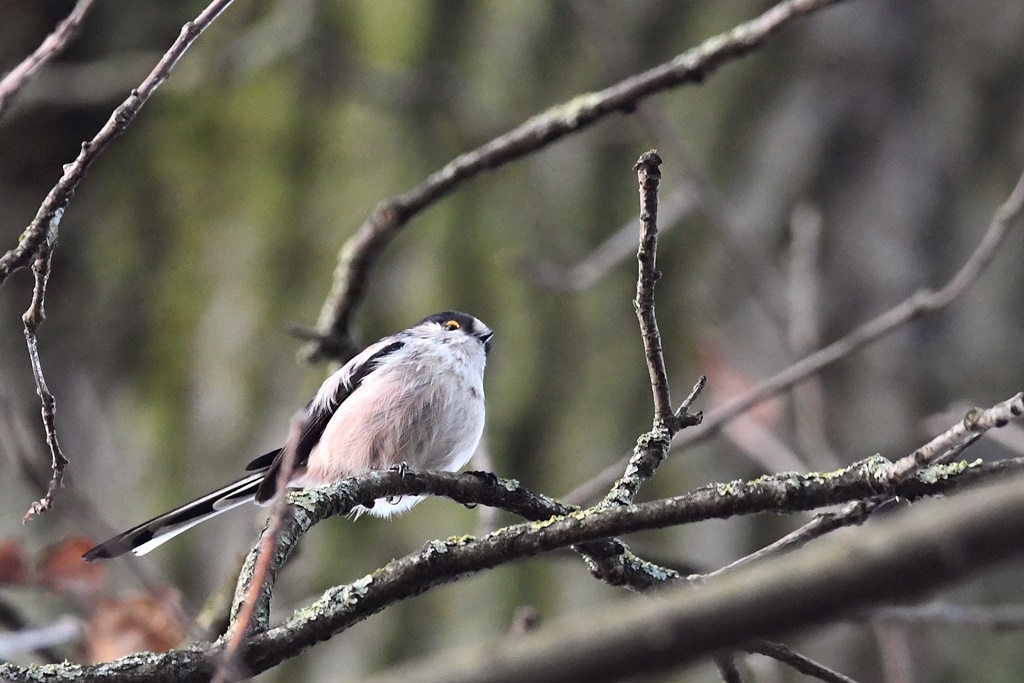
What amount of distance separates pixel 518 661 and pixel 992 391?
3.94 meters

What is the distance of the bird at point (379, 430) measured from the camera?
293 centimetres

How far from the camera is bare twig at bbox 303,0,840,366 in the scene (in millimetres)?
2562

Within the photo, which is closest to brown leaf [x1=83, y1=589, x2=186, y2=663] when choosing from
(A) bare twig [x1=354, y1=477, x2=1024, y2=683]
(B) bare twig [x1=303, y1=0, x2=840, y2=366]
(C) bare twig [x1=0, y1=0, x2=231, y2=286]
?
(B) bare twig [x1=303, y1=0, x2=840, y2=366]

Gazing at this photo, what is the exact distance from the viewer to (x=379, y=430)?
119 inches

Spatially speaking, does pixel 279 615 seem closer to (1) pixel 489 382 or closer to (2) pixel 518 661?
(1) pixel 489 382

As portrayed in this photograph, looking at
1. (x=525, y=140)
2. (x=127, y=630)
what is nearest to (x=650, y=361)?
(x=525, y=140)

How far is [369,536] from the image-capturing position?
4371 millimetres

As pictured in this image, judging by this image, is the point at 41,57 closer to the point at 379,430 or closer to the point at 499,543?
the point at 499,543

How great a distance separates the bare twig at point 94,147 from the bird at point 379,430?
4.11ft

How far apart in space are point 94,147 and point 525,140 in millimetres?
1496

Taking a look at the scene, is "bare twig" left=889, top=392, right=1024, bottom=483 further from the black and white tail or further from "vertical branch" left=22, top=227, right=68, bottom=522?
the black and white tail

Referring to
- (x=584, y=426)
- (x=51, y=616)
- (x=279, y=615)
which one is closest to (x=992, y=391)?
(x=584, y=426)

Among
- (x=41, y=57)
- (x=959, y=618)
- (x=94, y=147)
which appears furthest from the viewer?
(x=959, y=618)

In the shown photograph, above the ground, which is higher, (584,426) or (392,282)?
(392,282)
